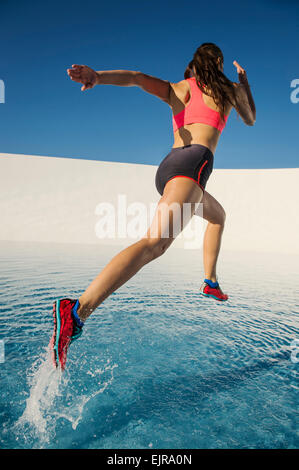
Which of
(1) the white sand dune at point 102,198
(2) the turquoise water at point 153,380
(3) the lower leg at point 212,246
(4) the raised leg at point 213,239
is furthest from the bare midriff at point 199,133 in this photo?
(1) the white sand dune at point 102,198

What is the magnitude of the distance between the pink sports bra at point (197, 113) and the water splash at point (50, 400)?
1.71 metres

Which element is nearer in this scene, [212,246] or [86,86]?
[86,86]

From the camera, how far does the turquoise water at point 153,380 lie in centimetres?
135

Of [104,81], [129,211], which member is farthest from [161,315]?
[129,211]

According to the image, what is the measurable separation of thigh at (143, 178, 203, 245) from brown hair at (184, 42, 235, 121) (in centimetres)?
59

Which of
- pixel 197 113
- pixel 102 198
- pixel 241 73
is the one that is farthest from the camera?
pixel 102 198

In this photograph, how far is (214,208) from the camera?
2275mm

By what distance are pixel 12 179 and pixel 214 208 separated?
70.9ft

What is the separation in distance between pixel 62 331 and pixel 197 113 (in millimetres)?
1530

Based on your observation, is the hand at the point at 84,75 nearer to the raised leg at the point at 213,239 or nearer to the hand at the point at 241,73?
the hand at the point at 241,73

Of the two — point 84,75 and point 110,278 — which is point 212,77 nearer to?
point 84,75

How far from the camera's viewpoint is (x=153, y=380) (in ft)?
6.01

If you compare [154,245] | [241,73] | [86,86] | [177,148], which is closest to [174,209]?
[154,245]
